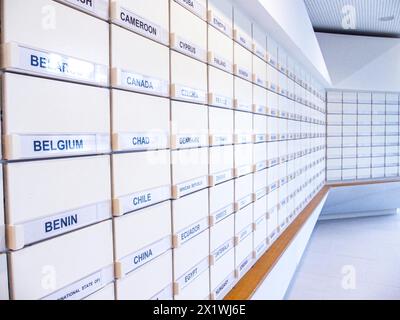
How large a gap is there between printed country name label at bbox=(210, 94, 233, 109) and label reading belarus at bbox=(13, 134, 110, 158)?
82cm

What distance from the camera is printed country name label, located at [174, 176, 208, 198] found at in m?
1.49

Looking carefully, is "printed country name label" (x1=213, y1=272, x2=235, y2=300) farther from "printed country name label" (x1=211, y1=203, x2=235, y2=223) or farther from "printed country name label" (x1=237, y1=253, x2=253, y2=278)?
"printed country name label" (x1=211, y1=203, x2=235, y2=223)

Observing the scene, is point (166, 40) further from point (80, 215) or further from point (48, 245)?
point (48, 245)

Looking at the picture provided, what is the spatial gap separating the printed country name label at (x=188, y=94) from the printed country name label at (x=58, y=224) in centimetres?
57

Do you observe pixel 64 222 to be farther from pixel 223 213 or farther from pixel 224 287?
pixel 224 287

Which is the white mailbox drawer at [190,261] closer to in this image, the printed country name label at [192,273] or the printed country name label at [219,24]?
the printed country name label at [192,273]

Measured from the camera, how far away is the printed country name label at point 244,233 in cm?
221

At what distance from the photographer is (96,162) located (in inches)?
42.0

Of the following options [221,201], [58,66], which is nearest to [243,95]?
[221,201]

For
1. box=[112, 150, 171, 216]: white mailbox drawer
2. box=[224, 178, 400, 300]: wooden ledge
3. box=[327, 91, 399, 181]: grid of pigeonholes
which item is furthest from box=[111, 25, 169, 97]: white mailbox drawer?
box=[327, 91, 399, 181]: grid of pigeonholes

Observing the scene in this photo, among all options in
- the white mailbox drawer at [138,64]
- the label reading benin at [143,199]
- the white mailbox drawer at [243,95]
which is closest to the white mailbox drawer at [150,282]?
the label reading benin at [143,199]

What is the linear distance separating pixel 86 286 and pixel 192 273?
68 cm

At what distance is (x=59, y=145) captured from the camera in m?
0.93
